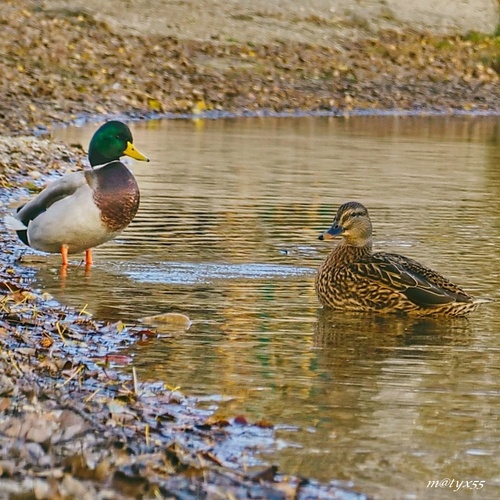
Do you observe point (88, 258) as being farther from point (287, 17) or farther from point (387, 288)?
point (287, 17)

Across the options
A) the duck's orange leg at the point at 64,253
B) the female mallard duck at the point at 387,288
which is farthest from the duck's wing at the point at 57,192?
the female mallard duck at the point at 387,288

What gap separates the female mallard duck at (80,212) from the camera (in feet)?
33.6

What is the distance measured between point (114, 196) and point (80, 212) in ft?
0.94

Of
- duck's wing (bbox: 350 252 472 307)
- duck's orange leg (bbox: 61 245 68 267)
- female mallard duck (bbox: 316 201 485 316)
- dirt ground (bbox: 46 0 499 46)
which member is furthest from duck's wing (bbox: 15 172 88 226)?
dirt ground (bbox: 46 0 499 46)

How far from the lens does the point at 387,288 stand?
29.7ft

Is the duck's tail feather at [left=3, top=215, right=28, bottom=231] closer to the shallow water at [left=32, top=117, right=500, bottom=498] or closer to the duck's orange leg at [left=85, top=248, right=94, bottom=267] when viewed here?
the shallow water at [left=32, top=117, right=500, bottom=498]

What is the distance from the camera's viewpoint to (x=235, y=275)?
1031 centimetres

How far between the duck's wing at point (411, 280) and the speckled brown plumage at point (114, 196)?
1.94 metres

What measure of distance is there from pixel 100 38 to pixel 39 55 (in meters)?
2.83

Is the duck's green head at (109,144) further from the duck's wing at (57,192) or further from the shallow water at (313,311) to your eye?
the shallow water at (313,311)

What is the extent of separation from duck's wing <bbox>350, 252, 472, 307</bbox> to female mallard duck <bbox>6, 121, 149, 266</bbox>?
198cm

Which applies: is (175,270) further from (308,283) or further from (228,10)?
(228,10)

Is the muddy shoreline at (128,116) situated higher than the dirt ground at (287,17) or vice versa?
the dirt ground at (287,17)

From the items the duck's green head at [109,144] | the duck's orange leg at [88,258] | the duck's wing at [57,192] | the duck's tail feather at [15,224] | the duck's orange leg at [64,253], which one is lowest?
the duck's orange leg at [88,258]
